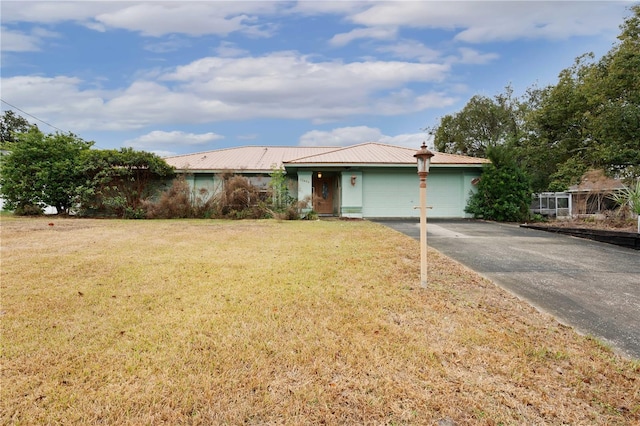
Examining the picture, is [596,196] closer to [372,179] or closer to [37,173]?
[372,179]

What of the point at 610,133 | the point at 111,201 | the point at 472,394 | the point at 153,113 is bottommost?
the point at 472,394

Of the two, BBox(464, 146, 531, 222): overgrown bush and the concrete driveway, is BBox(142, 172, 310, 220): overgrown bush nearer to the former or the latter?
the concrete driveway

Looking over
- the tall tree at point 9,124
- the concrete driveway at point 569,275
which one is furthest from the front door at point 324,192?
the tall tree at point 9,124

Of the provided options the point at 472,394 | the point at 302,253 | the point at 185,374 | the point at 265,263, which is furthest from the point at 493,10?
the point at 185,374

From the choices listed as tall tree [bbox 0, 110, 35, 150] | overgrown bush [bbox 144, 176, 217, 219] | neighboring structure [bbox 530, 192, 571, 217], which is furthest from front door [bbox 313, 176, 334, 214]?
tall tree [bbox 0, 110, 35, 150]

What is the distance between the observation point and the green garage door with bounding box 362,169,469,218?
1542 cm

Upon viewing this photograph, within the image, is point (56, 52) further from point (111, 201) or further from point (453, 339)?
point (453, 339)

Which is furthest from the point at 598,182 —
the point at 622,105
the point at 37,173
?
the point at 37,173

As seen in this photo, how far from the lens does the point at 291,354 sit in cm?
254

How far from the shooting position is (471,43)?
13648 mm

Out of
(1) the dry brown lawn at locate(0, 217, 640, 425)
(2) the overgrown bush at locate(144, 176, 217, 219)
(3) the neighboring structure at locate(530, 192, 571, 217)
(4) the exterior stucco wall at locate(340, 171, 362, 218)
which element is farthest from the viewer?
(3) the neighboring structure at locate(530, 192, 571, 217)

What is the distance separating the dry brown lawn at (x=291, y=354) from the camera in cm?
193

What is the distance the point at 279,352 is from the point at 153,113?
72.9 ft

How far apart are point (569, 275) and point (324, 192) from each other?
1245cm
